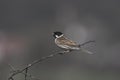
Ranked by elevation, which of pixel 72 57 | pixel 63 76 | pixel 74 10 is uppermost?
pixel 63 76

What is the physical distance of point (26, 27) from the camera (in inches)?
→ 1110

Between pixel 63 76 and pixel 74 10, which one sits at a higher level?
pixel 63 76

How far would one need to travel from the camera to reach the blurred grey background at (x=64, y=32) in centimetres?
1641

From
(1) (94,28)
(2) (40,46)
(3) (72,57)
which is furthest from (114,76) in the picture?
(1) (94,28)

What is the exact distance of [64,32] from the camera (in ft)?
78.0

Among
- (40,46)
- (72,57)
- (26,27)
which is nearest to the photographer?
(40,46)

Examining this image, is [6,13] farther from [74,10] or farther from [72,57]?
[72,57]

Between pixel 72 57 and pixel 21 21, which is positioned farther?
pixel 21 21

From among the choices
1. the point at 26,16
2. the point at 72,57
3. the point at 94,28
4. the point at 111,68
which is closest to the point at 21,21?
the point at 26,16

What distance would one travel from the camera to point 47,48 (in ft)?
59.3

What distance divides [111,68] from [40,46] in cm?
207

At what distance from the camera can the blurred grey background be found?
16.4 meters

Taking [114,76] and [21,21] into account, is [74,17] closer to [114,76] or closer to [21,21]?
[21,21]

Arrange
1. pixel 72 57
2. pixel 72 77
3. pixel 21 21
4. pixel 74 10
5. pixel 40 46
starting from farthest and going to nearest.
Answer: pixel 74 10 < pixel 21 21 < pixel 72 57 < pixel 40 46 < pixel 72 77
